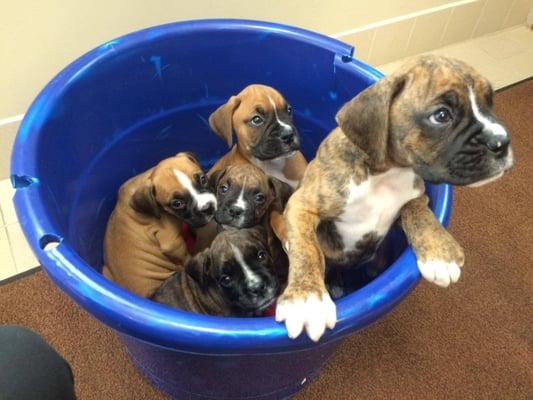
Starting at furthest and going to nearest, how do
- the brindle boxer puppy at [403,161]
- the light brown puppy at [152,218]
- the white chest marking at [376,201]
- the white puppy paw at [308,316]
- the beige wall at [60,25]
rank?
the beige wall at [60,25] → the light brown puppy at [152,218] → the white chest marking at [376,201] → the brindle boxer puppy at [403,161] → the white puppy paw at [308,316]

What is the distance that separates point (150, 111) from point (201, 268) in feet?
2.53

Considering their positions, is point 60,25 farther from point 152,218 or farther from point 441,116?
point 441,116

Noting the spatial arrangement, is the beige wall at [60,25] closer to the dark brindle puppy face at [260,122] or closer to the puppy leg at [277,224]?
the dark brindle puppy face at [260,122]

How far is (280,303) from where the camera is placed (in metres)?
1.31

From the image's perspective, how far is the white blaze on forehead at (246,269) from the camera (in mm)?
Result: 1698

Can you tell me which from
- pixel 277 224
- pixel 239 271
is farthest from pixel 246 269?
pixel 277 224

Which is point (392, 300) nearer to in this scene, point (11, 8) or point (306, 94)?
point (306, 94)

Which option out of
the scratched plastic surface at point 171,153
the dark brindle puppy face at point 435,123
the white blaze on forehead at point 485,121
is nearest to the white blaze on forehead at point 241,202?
Result: the scratched plastic surface at point 171,153

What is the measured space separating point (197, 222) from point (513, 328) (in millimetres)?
1401

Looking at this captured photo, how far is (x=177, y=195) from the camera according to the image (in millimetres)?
2055

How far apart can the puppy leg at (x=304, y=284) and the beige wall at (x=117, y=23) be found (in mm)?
1279

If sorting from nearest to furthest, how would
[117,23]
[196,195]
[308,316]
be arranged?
[308,316] → [196,195] → [117,23]

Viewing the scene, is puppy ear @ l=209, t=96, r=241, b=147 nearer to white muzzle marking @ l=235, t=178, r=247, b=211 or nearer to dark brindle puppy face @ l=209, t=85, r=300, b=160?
dark brindle puppy face @ l=209, t=85, r=300, b=160

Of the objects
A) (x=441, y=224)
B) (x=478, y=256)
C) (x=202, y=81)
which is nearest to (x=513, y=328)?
(x=478, y=256)
